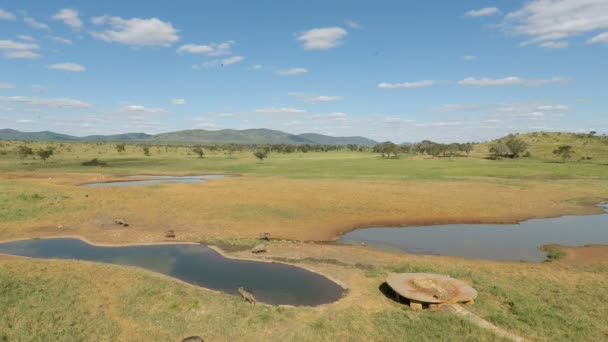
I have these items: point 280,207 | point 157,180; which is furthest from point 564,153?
point 157,180

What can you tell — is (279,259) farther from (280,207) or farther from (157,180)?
(157,180)

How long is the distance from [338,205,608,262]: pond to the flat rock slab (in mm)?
7976

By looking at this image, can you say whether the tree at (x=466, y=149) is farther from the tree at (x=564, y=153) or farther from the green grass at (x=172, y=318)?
the green grass at (x=172, y=318)

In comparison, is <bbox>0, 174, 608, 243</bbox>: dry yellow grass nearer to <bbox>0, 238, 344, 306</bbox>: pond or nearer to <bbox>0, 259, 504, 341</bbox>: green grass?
<bbox>0, 238, 344, 306</bbox>: pond

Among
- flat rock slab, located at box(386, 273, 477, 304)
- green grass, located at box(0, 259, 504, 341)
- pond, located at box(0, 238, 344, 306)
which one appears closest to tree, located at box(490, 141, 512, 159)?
flat rock slab, located at box(386, 273, 477, 304)

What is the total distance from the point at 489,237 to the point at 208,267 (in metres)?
22.2

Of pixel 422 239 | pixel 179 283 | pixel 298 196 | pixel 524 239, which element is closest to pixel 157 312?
pixel 179 283

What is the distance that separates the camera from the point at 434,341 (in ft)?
43.3

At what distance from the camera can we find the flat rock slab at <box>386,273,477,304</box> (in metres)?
15.9

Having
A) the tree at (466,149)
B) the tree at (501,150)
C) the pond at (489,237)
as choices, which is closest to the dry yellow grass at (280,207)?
the pond at (489,237)

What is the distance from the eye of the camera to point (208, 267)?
2177 centimetres

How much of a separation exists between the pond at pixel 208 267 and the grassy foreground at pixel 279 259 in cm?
126

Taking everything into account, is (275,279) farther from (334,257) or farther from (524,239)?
(524,239)

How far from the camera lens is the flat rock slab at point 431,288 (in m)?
15.9
